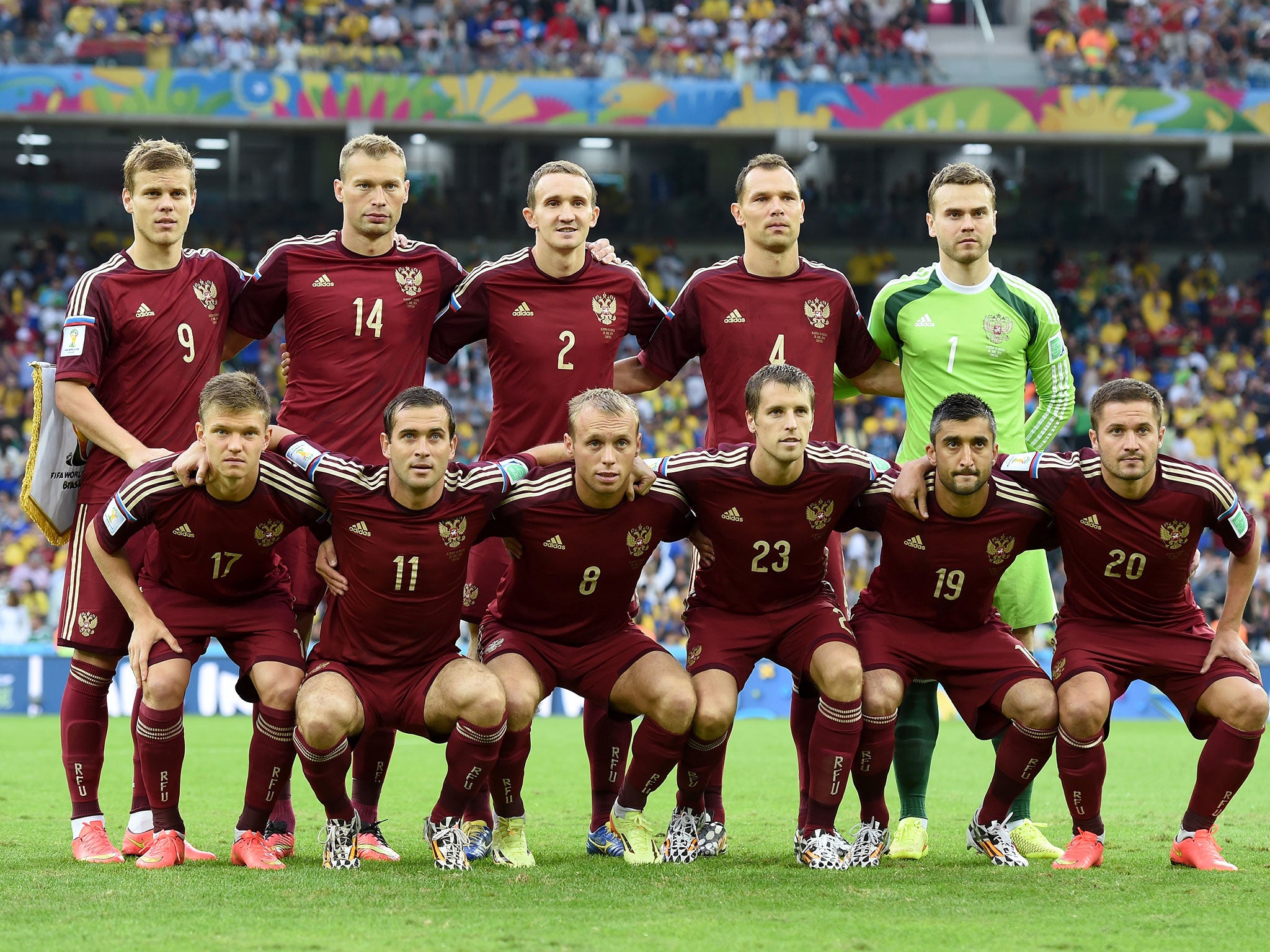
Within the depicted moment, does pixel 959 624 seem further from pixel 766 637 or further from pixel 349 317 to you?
pixel 349 317

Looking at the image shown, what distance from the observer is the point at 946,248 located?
21.5 ft

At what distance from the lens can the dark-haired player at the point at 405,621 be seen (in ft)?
18.4

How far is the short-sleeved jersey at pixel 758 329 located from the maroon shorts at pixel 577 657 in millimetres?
1032

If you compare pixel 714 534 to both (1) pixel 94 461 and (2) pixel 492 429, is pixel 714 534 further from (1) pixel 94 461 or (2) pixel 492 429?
(1) pixel 94 461

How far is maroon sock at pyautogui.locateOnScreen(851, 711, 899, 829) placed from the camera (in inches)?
233

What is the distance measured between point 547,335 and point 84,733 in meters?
2.45

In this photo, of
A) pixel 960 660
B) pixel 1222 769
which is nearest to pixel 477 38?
pixel 960 660

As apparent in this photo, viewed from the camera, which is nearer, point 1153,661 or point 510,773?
point 510,773

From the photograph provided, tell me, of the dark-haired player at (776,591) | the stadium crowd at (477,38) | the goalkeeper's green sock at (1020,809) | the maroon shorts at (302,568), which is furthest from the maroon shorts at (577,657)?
the stadium crowd at (477,38)

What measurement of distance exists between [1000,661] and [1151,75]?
20.9 meters

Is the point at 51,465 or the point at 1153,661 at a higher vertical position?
the point at 51,465

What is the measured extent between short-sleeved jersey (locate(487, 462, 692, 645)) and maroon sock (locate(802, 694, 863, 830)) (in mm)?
907

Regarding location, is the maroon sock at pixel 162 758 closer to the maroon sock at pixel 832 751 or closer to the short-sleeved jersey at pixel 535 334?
the short-sleeved jersey at pixel 535 334

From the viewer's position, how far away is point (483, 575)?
21.1 feet
